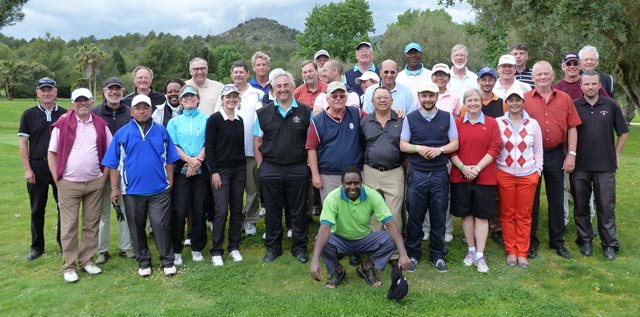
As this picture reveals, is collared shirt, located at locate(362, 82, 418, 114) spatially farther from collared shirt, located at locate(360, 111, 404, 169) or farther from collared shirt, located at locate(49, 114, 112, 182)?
collared shirt, located at locate(49, 114, 112, 182)

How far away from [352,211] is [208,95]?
131 inches

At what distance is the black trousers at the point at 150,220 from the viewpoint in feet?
20.5

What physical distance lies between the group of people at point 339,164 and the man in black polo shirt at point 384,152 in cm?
2

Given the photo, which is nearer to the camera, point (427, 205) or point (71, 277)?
point (71, 277)

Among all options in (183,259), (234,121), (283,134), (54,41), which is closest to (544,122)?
(283,134)

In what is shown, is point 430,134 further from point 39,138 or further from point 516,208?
point 39,138

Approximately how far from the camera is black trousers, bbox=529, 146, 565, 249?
670 cm

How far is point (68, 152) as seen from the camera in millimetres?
6203

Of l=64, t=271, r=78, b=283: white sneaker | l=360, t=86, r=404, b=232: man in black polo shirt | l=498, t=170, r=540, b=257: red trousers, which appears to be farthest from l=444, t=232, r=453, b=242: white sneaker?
l=64, t=271, r=78, b=283: white sneaker

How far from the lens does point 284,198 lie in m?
6.86

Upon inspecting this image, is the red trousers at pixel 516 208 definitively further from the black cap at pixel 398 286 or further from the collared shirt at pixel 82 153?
the collared shirt at pixel 82 153

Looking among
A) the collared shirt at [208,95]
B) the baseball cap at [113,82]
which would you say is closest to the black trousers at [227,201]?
the collared shirt at [208,95]

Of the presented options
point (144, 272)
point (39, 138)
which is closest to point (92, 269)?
point (144, 272)

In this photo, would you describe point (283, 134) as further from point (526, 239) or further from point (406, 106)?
point (526, 239)
